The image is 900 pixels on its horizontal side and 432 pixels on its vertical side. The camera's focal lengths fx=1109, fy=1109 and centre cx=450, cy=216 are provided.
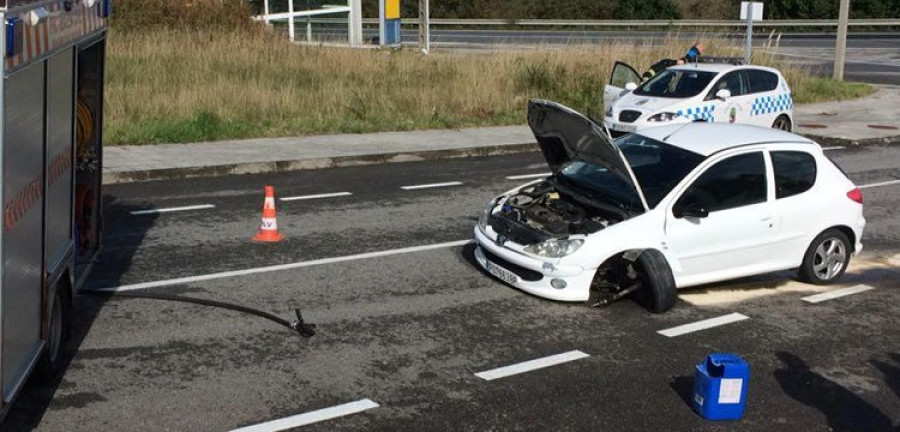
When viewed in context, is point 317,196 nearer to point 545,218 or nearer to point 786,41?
point 545,218

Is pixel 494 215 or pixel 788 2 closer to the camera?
pixel 494 215

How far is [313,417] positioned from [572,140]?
4.27 m

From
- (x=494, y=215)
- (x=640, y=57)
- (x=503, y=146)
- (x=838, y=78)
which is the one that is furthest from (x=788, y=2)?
(x=494, y=215)

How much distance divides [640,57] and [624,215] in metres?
19.3

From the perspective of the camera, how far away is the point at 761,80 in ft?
65.0

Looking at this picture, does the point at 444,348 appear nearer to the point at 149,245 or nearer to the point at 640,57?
the point at 149,245

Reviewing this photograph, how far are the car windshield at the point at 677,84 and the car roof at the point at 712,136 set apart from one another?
8.90m

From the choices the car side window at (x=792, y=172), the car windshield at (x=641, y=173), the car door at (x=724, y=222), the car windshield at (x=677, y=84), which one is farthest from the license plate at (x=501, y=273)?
the car windshield at (x=677, y=84)

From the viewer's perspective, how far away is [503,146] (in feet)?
62.7

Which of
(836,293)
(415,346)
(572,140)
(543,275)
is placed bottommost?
(836,293)

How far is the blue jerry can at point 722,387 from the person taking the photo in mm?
6744

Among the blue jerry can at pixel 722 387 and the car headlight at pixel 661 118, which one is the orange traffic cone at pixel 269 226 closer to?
the blue jerry can at pixel 722 387

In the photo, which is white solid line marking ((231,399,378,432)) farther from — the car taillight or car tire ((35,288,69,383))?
the car taillight

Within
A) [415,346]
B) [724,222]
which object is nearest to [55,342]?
[415,346]
